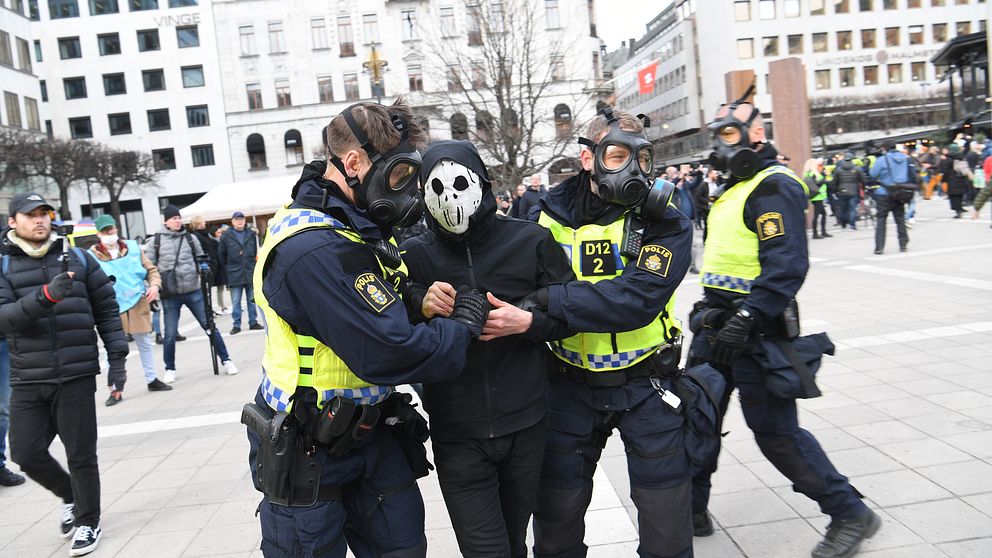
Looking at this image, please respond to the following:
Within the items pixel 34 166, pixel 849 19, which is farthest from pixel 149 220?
pixel 849 19

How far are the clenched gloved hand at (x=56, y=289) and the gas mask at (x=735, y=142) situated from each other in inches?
143

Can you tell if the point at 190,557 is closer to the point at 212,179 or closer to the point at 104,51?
the point at 212,179

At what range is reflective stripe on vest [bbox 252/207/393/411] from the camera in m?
2.32

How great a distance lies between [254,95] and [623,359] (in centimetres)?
4847

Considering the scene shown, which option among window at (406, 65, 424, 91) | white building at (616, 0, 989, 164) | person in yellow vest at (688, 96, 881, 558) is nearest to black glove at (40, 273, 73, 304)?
person in yellow vest at (688, 96, 881, 558)

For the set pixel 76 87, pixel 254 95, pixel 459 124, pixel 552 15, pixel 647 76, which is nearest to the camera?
pixel 459 124

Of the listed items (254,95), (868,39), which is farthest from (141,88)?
(868,39)

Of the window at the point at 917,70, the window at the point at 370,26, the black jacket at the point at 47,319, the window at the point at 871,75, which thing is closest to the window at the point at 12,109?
the window at the point at 370,26

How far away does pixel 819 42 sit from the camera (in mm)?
61250

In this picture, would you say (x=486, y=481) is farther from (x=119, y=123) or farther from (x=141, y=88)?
(x=119, y=123)

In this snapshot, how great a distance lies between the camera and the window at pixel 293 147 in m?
45.8

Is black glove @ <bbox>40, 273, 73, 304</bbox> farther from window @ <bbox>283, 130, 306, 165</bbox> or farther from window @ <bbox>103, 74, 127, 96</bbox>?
window @ <bbox>103, 74, 127, 96</bbox>

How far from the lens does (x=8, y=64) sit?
40031mm

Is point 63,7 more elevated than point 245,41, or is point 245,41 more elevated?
point 63,7
